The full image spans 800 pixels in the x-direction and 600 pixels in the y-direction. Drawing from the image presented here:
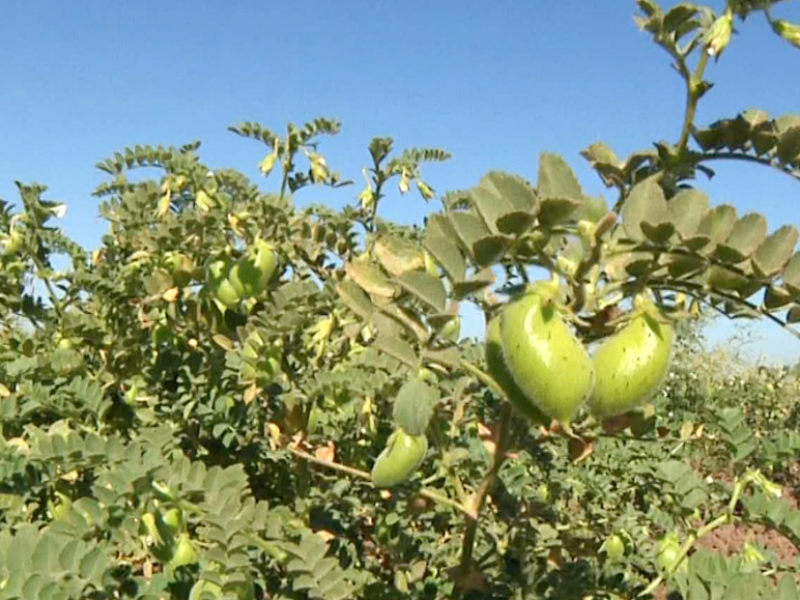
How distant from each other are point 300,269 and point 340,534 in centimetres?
56

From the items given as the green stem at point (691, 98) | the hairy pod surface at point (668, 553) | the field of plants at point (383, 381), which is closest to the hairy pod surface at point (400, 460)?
the field of plants at point (383, 381)

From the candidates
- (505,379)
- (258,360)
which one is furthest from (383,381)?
(505,379)

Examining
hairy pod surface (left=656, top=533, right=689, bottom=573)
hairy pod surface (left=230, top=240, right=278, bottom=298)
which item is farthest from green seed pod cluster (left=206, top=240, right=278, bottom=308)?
hairy pod surface (left=656, top=533, right=689, bottom=573)

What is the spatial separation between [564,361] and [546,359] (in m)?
0.02

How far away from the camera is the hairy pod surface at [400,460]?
3.51ft

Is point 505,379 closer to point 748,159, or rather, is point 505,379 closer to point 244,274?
point 748,159

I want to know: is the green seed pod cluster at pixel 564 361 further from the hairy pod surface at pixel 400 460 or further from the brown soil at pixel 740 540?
the brown soil at pixel 740 540

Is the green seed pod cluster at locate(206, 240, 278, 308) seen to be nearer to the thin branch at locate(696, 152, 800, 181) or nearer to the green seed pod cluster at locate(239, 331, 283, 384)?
the green seed pod cluster at locate(239, 331, 283, 384)

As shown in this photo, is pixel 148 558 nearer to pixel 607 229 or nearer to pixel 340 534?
pixel 340 534

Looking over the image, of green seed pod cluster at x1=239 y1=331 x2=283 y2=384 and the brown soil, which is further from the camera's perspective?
the brown soil

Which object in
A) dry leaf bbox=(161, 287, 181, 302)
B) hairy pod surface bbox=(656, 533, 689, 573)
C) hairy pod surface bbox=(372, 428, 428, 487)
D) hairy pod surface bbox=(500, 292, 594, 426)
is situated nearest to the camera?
hairy pod surface bbox=(500, 292, 594, 426)

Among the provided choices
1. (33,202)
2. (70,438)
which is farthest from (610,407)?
(33,202)

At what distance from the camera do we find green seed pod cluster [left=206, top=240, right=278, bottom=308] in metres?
1.70

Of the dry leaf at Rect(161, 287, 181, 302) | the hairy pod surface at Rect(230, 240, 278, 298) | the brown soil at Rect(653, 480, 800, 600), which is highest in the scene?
the brown soil at Rect(653, 480, 800, 600)
